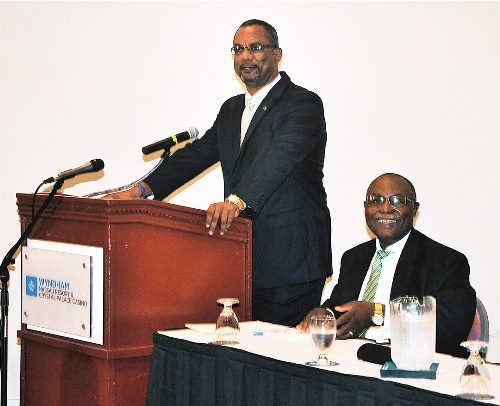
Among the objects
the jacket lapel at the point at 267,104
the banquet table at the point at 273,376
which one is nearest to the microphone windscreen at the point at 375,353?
the banquet table at the point at 273,376

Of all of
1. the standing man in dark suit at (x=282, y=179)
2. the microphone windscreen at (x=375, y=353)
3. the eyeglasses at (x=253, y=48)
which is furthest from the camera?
the eyeglasses at (x=253, y=48)

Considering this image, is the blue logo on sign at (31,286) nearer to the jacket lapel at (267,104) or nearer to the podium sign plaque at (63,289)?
the podium sign plaque at (63,289)

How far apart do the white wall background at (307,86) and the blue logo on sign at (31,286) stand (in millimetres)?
2275

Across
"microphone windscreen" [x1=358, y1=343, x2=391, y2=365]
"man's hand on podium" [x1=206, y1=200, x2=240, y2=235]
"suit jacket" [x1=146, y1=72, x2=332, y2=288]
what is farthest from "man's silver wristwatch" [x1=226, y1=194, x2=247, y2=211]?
"microphone windscreen" [x1=358, y1=343, x2=391, y2=365]

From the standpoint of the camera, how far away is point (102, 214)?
11.5 feet

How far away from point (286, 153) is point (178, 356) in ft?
3.28

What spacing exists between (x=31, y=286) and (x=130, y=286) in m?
0.51

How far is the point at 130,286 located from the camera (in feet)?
11.6

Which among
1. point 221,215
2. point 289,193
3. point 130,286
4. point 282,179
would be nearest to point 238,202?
point 221,215

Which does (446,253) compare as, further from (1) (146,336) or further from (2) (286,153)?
(1) (146,336)

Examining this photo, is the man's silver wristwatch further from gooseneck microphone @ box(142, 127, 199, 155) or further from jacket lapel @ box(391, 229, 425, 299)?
jacket lapel @ box(391, 229, 425, 299)

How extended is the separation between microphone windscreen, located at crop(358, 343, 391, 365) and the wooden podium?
2.93 feet

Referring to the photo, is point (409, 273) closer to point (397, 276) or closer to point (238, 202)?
point (397, 276)

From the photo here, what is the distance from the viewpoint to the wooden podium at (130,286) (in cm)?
349
